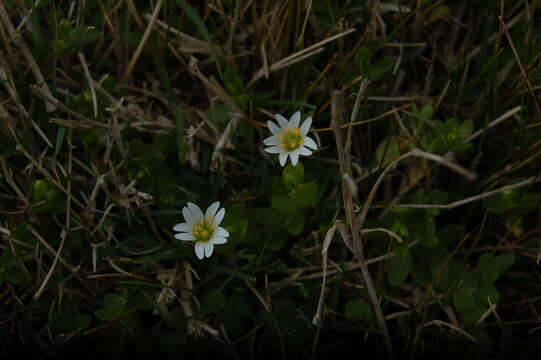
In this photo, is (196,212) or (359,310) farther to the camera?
(359,310)

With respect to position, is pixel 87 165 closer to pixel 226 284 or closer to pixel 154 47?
pixel 154 47

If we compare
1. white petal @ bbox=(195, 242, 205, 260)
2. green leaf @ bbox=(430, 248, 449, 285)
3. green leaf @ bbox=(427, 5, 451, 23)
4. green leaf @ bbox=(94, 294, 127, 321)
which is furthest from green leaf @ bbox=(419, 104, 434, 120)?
green leaf @ bbox=(94, 294, 127, 321)

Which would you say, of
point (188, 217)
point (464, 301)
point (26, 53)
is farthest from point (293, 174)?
point (26, 53)

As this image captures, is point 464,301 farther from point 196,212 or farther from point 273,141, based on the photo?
point 196,212

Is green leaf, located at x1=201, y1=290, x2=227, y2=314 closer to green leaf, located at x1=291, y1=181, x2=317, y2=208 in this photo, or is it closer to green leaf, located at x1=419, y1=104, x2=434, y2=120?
green leaf, located at x1=291, y1=181, x2=317, y2=208

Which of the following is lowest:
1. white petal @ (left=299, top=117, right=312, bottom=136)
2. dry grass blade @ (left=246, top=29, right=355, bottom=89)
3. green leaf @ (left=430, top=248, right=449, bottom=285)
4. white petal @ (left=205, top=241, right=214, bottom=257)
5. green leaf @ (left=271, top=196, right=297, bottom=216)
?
green leaf @ (left=430, top=248, right=449, bottom=285)

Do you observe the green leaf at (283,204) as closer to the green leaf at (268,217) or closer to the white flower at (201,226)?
the green leaf at (268,217)
